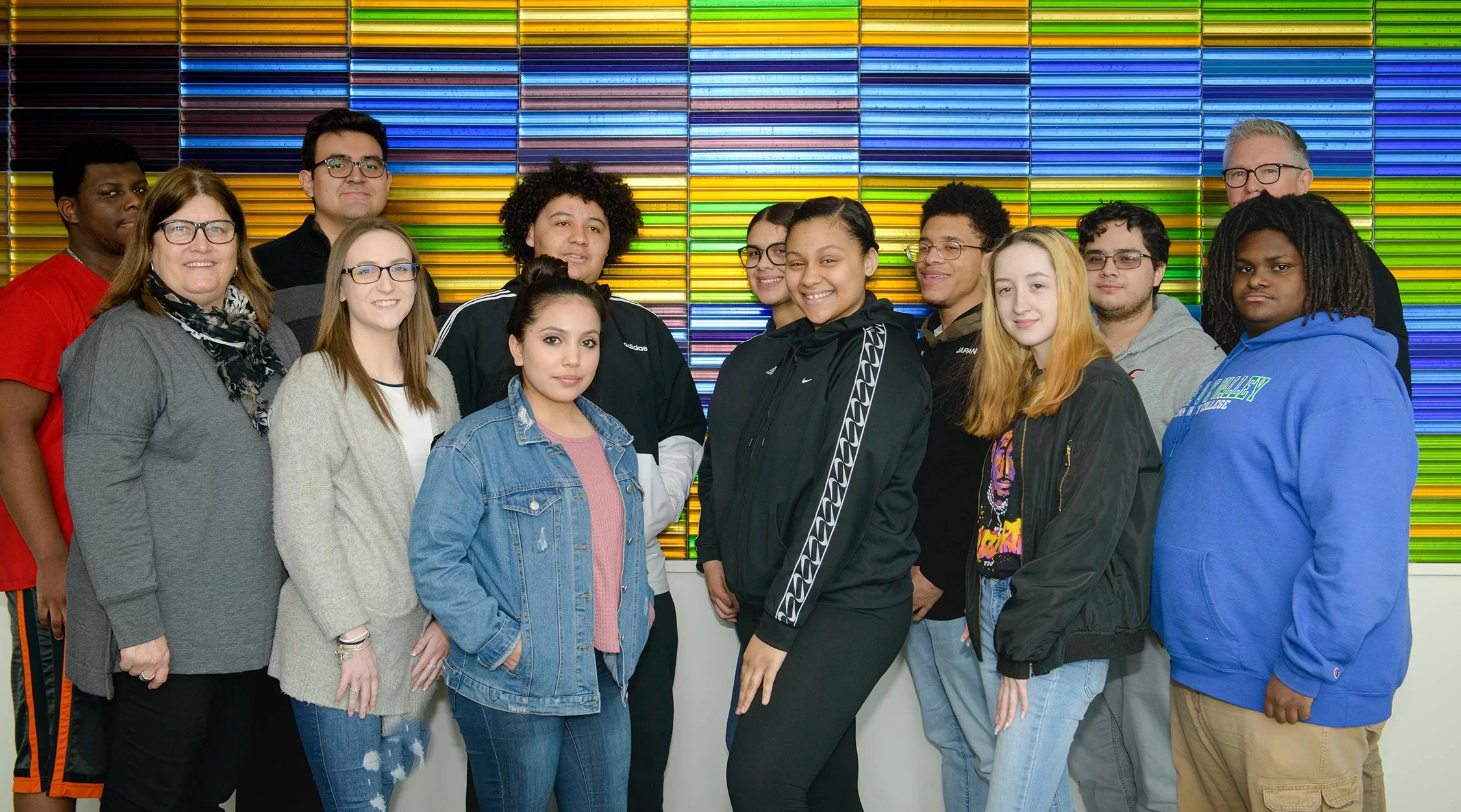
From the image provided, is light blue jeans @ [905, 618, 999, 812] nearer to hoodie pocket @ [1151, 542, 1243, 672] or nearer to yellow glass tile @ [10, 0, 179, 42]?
hoodie pocket @ [1151, 542, 1243, 672]

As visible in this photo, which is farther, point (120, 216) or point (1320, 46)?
point (1320, 46)

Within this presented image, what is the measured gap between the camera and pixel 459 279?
11.7 feet

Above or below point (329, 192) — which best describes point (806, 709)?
below

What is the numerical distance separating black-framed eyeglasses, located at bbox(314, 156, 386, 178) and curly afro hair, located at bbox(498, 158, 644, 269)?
48cm

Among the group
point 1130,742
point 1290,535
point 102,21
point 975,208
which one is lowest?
point 1130,742

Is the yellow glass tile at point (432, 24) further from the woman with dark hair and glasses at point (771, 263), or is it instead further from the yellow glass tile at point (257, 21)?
the woman with dark hair and glasses at point (771, 263)

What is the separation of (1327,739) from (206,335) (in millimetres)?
2882

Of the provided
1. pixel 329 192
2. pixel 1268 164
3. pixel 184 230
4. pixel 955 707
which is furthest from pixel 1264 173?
pixel 184 230

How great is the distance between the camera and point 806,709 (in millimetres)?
2201

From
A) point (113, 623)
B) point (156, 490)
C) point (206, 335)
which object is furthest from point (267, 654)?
point (206, 335)

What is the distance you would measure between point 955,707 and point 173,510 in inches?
90.4

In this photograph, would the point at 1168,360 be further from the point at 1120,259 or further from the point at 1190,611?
the point at 1190,611

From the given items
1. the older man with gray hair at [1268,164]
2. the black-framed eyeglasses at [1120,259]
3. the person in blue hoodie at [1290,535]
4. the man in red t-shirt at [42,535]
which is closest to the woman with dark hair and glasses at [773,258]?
the black-framed eyeglasses at [1120,259]

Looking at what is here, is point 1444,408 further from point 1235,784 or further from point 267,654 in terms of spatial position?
point 267,654
